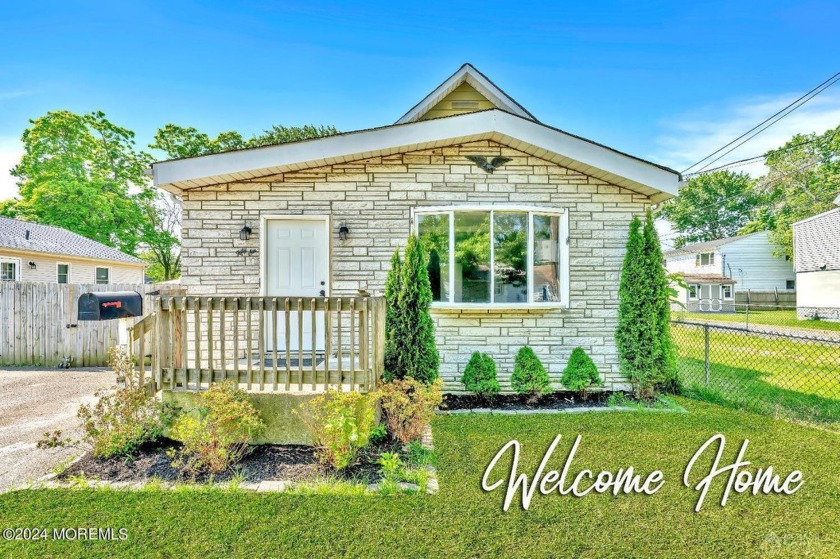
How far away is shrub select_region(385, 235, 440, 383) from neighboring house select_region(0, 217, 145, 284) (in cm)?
1379

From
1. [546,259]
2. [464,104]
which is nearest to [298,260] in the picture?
[546,259]

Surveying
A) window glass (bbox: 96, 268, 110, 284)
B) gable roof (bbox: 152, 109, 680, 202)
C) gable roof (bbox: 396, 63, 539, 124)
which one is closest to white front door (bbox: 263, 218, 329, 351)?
gable roof (bbox: 152, 109, 680, 202)

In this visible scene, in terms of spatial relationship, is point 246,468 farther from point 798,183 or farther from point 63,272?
point 798,183

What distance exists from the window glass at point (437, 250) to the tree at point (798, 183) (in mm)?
29743

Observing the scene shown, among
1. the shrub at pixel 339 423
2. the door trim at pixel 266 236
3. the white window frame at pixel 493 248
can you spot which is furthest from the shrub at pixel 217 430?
the white window frame at pixel 493 248

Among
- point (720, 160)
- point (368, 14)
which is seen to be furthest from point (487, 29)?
point (720, 160)

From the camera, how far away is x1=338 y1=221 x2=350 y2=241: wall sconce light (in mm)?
5582

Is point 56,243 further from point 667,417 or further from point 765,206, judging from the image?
point 765,206

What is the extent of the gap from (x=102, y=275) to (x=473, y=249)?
17.8 metres

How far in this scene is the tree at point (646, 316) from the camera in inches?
216

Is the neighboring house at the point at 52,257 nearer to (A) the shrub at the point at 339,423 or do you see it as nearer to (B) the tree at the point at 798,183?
(A) the shrub at the point at 339,423

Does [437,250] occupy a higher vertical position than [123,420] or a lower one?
higher

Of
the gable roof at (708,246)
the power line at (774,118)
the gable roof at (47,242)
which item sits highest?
the power line at (774,118)

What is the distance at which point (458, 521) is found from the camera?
2.66 m
